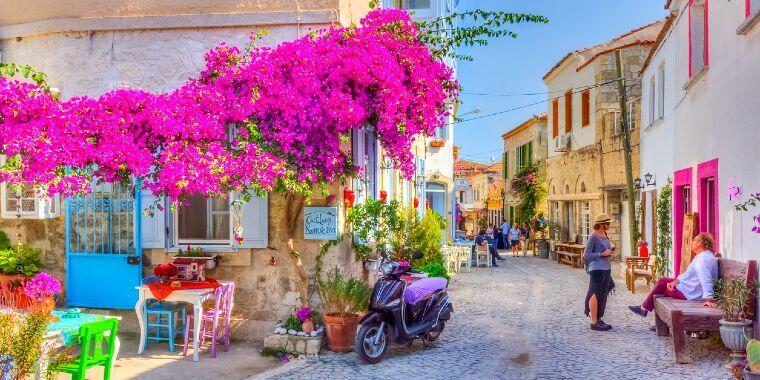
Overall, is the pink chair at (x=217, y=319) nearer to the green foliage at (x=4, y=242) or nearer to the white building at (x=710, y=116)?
the green foliage at (x=4, y=242)

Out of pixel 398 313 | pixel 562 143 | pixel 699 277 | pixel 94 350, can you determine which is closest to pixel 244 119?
pixel 398 313

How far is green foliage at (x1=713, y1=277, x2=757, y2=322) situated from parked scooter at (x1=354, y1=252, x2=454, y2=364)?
3170 mm

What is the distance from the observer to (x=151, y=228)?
30.5 feet

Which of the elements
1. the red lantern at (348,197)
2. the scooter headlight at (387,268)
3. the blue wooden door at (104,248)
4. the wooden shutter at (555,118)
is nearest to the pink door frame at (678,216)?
the red lantern at (348,197)

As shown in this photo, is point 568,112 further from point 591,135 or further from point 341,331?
point 341,331

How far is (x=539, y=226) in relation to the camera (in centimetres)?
2961

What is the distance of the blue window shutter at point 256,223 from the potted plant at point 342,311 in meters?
1.04

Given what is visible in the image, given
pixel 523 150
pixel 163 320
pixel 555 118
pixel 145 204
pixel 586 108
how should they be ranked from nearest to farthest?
pixel 163 320
pixel 145 204
pixel 586 108
pixel 555 118
pixel 523 150

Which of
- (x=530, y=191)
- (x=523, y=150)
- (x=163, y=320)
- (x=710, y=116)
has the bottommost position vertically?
(x=163, y=320)

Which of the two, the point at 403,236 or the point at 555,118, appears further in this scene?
the point at 555,118

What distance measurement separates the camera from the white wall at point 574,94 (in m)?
23.7

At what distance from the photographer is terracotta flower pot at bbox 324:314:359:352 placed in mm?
8461

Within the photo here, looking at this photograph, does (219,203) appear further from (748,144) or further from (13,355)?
(748,144)

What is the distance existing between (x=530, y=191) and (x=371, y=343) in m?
26.2
